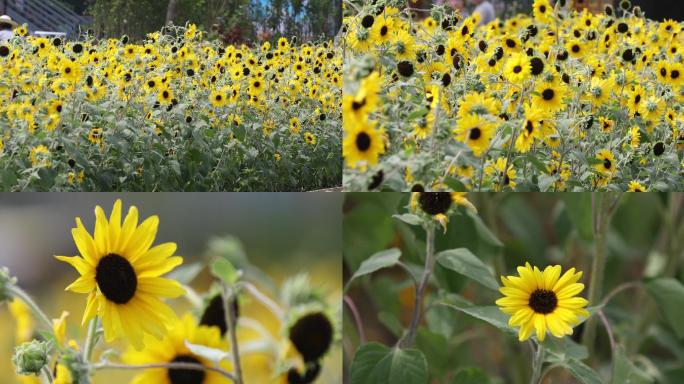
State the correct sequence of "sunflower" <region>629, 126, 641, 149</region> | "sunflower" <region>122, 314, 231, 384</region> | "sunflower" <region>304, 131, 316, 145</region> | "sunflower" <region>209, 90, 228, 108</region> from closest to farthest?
1. "sunflower" <region>122, 314, 231, 384</region>
2. "sunflower" <region>629, 126, 641, 149</region>
3. "sunflower" <region>209, 90, 228, 108</region>
4. "sunflower" <region>304, 131, 316, 145</region>

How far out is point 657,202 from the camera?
4.66 feet

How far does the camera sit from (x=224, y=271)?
0.68 meters

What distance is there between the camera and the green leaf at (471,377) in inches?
41.8

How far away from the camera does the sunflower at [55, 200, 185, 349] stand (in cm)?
81

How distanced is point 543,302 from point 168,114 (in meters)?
2.06

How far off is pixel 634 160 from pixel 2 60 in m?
1.94

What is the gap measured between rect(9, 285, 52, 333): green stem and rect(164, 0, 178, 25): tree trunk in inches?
78.0

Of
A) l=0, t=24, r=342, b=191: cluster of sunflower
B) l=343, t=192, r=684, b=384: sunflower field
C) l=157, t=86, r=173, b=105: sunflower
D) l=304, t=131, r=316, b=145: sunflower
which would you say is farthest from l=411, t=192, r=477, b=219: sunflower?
l=304, t=131, r=316, b=145: sunflower

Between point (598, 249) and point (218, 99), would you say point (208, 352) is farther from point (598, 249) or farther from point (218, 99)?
point (218, 99)

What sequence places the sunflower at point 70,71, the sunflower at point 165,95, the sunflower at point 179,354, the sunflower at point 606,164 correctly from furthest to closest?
the sunflower at point 165,95 → the sunflower at point 70,71 → the sunflower at point 606,164 → the sunflower at point 179,354

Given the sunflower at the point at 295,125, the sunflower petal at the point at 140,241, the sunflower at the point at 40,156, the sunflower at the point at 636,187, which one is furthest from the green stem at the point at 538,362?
the sunflower at the point at 295,125

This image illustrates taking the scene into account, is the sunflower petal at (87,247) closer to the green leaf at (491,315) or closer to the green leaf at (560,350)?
the green leaf at (491,315)

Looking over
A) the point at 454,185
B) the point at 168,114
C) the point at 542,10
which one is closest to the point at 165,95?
the point at 168,114

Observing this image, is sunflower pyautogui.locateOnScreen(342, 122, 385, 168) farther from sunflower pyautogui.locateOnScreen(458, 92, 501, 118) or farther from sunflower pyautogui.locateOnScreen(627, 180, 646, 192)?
sunflower pyautogui.locateOnScreen(627, 180, 646, 192)
